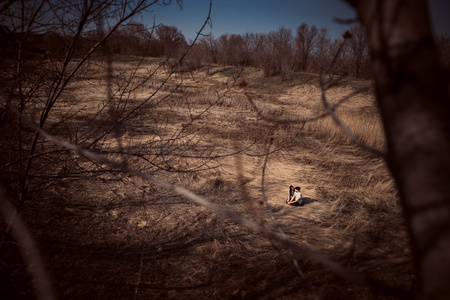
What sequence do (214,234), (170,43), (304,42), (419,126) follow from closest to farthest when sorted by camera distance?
(419,126) < (170,43) < (214,234) < (304,42)

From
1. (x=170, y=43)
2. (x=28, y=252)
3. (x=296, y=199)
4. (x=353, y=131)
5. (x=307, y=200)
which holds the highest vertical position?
(x=170, y=43)

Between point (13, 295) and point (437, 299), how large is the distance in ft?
7.98

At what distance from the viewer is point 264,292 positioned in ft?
6.61

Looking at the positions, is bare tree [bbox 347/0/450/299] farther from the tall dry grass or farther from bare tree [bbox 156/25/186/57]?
the tall dry grass

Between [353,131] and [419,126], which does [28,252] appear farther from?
[353,131]

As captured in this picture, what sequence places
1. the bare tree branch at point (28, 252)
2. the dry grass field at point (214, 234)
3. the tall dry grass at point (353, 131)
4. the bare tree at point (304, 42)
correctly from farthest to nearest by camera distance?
the bare tree at point (304, 42)
the tall dry grass at point (353, 131)
the dry grass field at point (214, 234)
the bare tree branch at point (28, 252)

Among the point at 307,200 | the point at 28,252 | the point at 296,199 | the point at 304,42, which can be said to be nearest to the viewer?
the point at 28,252

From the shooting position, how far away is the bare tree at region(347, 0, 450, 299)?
0.46 metres

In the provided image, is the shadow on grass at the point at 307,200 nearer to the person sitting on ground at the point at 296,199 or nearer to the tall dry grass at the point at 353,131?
the person sitting on ground at the point at 296,199

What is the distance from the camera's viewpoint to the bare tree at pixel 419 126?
0.46 m

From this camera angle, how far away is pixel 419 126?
486 mm

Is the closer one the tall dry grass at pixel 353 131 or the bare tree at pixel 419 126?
the bare tree at pixel 419 126

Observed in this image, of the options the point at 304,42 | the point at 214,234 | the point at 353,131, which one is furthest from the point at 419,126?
the point at 304,42

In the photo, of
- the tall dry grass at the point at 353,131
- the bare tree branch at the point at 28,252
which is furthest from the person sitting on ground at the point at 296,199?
the tall dry grass at the point at 353,131
